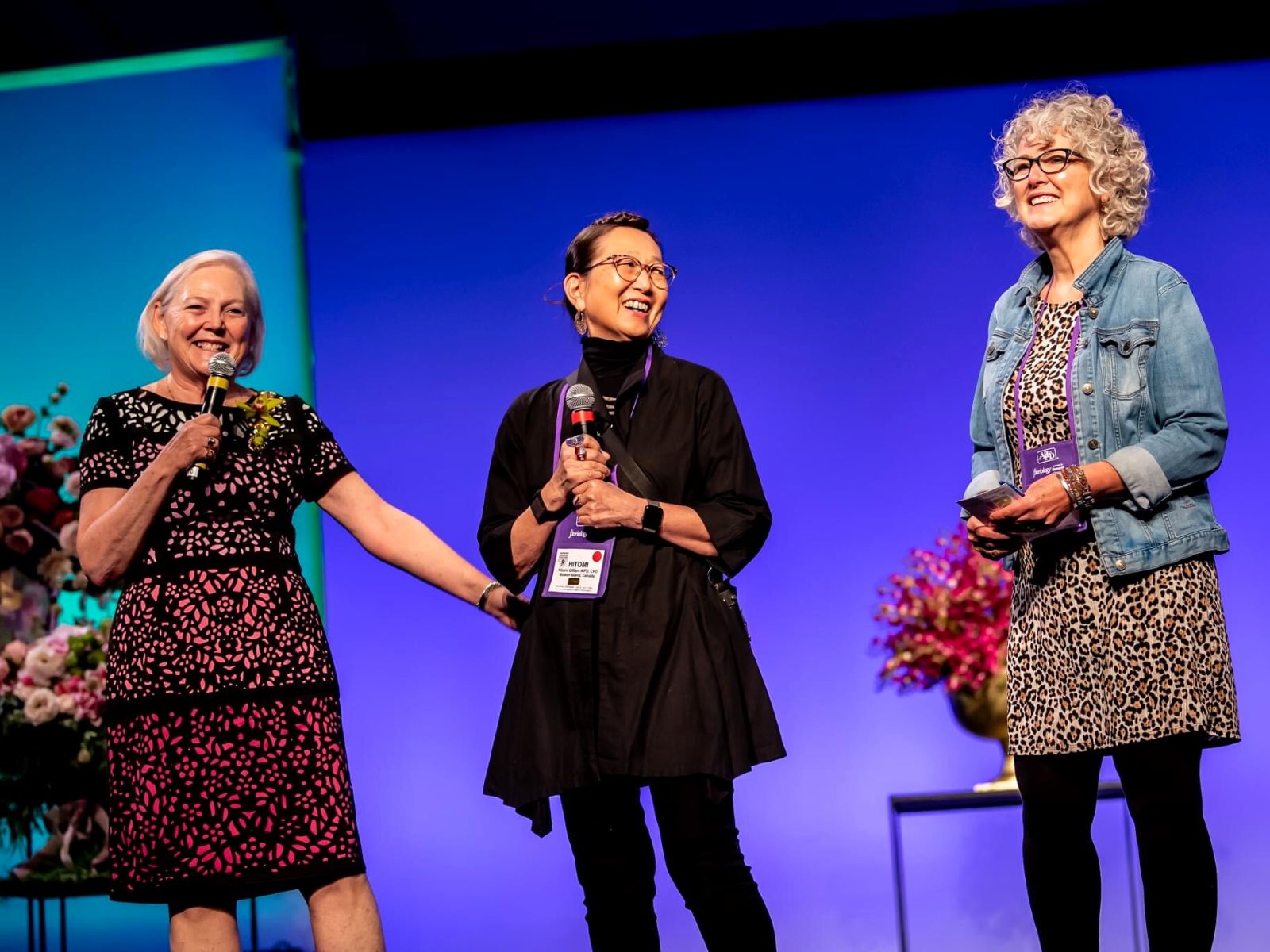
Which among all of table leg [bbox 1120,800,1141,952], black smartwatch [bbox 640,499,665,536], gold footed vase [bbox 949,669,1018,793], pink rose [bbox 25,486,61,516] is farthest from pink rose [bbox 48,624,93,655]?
table leg [bbox 1120,800,1141,952]

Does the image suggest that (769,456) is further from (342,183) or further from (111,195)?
Result: (111,195)

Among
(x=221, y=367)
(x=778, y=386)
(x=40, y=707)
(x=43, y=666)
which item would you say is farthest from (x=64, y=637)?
(x=778, y=386)

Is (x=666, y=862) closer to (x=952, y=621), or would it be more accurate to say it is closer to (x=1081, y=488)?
(x=1081, y=488)

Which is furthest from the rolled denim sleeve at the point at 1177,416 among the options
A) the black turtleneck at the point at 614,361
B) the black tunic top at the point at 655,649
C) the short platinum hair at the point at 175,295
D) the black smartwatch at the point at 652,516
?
the short platinum hair at the point at 175,295

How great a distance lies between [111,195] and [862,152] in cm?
237

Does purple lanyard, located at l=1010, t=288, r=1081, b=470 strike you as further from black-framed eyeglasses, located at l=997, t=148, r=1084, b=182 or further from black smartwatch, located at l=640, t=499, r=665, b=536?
black smartwatch, located at l=640, t=499, r=665, b=536

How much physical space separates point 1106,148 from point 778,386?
182cm

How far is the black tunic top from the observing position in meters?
2.50

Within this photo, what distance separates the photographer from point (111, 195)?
15.2ft

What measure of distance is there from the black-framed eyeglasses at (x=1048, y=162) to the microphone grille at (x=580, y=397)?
2.87 ft

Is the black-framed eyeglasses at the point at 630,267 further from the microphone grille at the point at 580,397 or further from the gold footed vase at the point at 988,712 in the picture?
the gold footed vase at the point at 988,712

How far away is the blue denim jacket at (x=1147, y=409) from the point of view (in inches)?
96.0

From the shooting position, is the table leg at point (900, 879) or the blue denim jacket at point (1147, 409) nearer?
the blue denim jacket at point (1147, 409)

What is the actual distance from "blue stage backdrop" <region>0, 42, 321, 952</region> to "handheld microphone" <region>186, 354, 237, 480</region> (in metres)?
1.78
